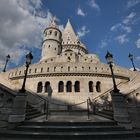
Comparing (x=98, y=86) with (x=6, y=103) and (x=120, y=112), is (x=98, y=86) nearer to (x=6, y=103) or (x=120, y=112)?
(x=120, y=112)

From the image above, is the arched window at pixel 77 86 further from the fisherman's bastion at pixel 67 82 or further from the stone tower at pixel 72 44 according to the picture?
the stone tower at pixel 72 44

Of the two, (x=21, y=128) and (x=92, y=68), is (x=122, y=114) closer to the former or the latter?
(x=21, y=128)

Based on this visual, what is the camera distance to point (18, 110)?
27.9ft

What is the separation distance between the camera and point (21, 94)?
8945mm

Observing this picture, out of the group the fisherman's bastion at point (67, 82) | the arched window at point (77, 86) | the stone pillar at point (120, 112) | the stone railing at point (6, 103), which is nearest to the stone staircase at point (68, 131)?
the stone pillar at point (120, 112)

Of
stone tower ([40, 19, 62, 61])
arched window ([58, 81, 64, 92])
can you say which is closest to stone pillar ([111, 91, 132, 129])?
arched window ([58, 81, 64, 92])

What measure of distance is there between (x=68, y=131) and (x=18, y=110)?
362 centimetres

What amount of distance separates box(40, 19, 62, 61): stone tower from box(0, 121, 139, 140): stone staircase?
1490 inches

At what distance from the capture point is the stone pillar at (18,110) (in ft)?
26.8

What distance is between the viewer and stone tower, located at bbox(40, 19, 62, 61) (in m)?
45.0

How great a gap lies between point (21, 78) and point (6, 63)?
7272 mm

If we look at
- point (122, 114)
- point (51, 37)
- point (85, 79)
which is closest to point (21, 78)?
point (85, 79)

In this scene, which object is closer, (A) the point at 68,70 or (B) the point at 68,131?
(B) the point at 68,131

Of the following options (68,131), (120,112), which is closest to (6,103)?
(68,131)
